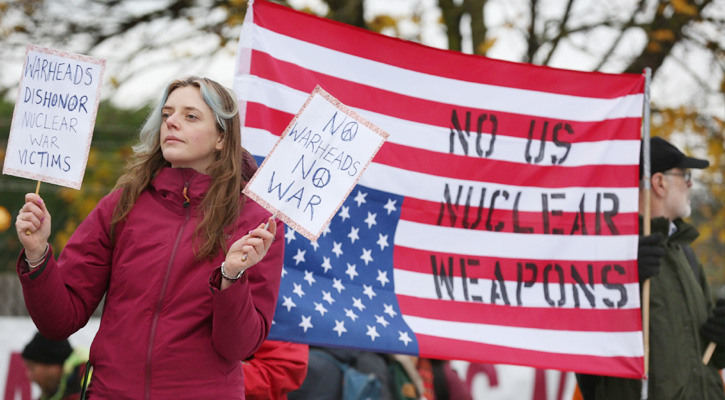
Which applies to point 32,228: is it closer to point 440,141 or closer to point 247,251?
point 247,251

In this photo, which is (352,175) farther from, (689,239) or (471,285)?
(689,239)

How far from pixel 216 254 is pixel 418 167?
5.49 ft

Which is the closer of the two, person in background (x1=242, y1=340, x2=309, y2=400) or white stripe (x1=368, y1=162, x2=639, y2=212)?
person in background (x1=242, y1=340, x2=309, y2=400)

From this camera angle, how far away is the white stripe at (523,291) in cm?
423

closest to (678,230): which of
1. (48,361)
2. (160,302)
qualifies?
(160,302)

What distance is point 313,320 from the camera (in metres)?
3.88

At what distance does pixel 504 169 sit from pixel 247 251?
2149mm

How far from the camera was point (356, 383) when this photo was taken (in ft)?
15.7

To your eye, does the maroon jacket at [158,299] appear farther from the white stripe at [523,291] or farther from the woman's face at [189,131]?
the white stripe at [523,291]

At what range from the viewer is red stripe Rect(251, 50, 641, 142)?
410cm

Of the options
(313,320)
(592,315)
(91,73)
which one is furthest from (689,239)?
(91,73)

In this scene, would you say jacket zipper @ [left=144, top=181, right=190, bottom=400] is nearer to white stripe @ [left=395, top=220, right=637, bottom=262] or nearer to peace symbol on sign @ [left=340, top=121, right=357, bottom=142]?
peace symbol on sign @ [left=340, top=121, right=357, bottom=142]

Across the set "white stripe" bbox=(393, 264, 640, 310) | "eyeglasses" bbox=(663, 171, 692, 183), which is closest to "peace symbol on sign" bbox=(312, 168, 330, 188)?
"white stripe" bbox=(393, 264, 640, 310)

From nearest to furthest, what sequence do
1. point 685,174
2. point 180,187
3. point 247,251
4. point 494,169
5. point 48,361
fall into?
1. point 247,251
2. point 180,187
3. point 494,169
4. point 685,174
5. point 48,361
